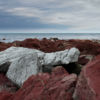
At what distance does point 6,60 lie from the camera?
8305mm

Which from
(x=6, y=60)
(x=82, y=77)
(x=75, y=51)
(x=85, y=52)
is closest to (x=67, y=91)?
(x=82, y=77)

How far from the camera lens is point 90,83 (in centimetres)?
316

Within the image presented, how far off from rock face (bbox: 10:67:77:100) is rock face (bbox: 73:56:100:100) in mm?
313

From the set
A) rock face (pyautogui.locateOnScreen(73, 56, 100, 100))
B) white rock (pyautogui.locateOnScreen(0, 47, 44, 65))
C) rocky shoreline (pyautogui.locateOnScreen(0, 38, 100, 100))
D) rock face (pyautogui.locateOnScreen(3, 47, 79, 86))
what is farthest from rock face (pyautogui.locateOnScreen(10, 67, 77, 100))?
white rock (pyautogui.locateOnScreen(0, 47, 44, 65))

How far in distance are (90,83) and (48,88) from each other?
1.00 metres

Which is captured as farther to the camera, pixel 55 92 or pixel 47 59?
pixel 47 59

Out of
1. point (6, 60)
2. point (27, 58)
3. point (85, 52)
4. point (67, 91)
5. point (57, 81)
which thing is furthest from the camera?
point (85, 52)

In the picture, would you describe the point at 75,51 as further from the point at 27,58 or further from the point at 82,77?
the point at 82,77

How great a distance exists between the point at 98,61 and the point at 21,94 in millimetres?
1694

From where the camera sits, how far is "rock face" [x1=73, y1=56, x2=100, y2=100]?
9.96 ft

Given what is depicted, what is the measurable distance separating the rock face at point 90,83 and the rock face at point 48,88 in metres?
0.31

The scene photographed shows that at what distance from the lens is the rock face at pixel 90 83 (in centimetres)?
304

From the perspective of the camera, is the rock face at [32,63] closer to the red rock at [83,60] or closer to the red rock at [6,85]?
the red rock at [6,85]

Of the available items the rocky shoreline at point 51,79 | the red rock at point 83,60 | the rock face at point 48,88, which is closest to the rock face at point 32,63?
the rocky shoreline at point 51,79
